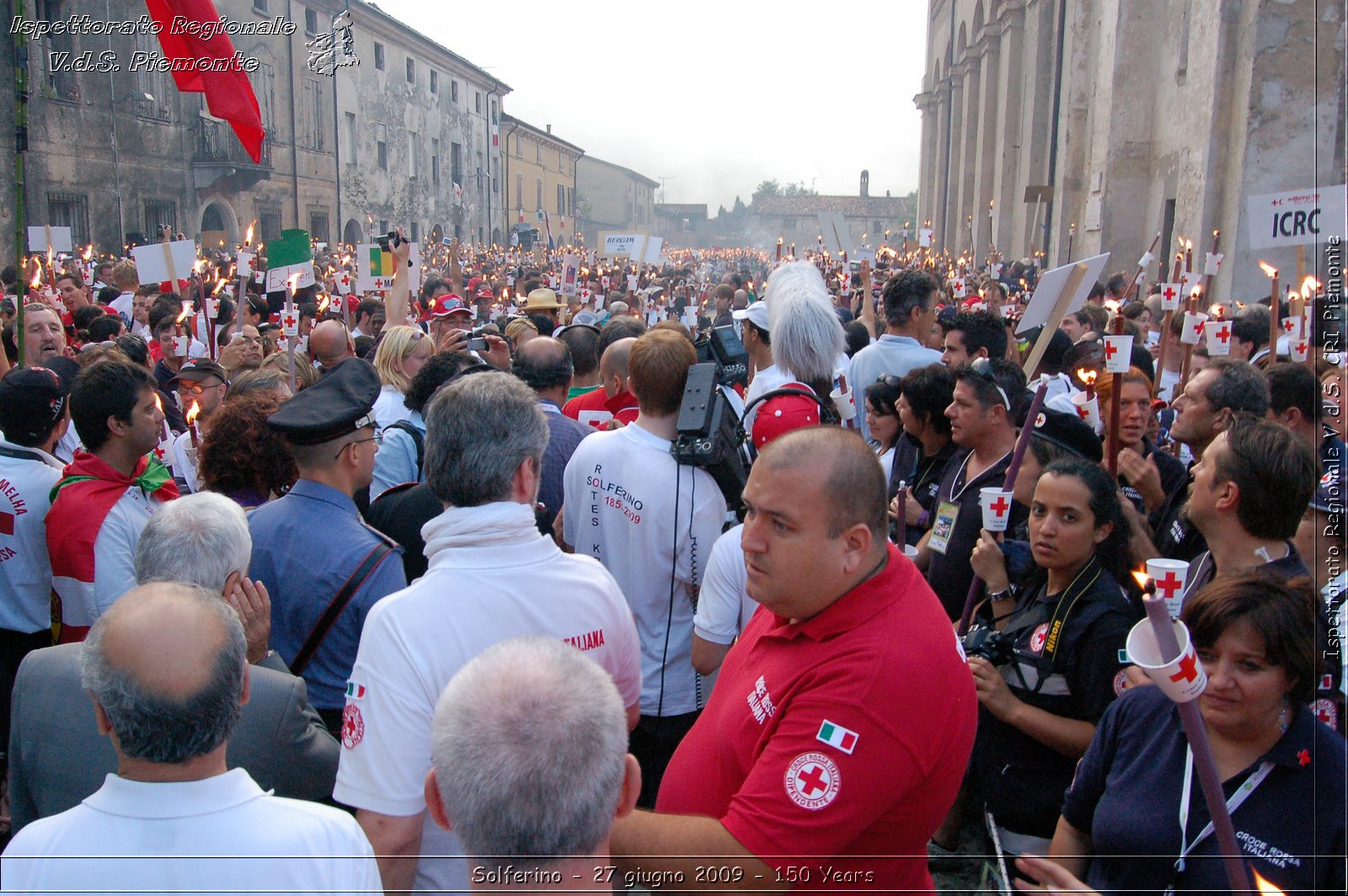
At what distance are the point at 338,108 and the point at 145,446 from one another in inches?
1431

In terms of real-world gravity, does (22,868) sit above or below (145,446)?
below

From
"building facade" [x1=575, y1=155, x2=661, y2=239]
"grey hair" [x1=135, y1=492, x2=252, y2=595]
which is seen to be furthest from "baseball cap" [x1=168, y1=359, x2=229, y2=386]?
"building facade" [x1=575, y1=155, x2=661, y2=239]

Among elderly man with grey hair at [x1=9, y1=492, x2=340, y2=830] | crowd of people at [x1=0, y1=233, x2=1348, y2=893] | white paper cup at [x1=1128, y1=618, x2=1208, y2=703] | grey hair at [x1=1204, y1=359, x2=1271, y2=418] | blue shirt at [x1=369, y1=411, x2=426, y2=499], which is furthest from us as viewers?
blue shirt at [x1=369, y1=411, x2=426, y2=499]

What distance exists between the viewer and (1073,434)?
4.10 metres

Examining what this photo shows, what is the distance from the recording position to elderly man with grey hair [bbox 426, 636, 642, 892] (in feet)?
4.83

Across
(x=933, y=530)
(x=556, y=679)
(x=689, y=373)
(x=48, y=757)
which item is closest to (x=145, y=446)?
(x=48, y=757)

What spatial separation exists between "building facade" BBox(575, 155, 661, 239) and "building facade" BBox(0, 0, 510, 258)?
30.9 metres

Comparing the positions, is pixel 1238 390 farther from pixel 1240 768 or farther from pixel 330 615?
pixel 330 615

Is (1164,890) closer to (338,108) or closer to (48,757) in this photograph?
(48,757)

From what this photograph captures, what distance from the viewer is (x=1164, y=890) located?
2.17 metres

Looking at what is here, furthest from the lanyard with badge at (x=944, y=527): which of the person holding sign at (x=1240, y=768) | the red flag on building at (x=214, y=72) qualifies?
the red flag on building at (x=214, y=72)

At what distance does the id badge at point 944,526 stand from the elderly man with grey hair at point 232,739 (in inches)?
89.1

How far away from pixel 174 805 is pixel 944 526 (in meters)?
2.79

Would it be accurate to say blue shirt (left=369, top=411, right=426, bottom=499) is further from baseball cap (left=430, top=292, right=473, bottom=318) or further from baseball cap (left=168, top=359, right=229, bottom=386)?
baseball cap (left=430, top=292, right=473, bottom=318)
